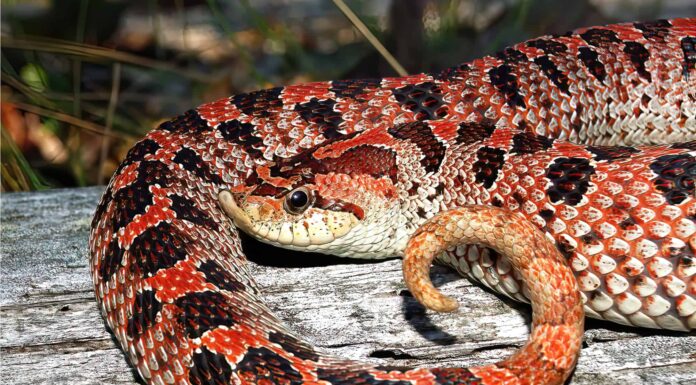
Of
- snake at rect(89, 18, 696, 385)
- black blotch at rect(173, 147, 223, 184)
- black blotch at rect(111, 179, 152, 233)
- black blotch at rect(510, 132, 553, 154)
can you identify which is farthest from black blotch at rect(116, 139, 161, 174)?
black blotch at rect(510, 132, 553, 154)

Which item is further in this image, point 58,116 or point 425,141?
point 58,116

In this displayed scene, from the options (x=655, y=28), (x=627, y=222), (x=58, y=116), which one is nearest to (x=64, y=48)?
(x=58, y=116)

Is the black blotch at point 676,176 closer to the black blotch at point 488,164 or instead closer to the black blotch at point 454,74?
the black blotch at point 488,164

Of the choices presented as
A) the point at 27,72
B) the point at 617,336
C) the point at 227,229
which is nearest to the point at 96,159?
the point at 27,72

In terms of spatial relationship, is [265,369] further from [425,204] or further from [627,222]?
[627,222]

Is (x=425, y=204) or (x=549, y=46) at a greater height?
(x=549, y=46)
